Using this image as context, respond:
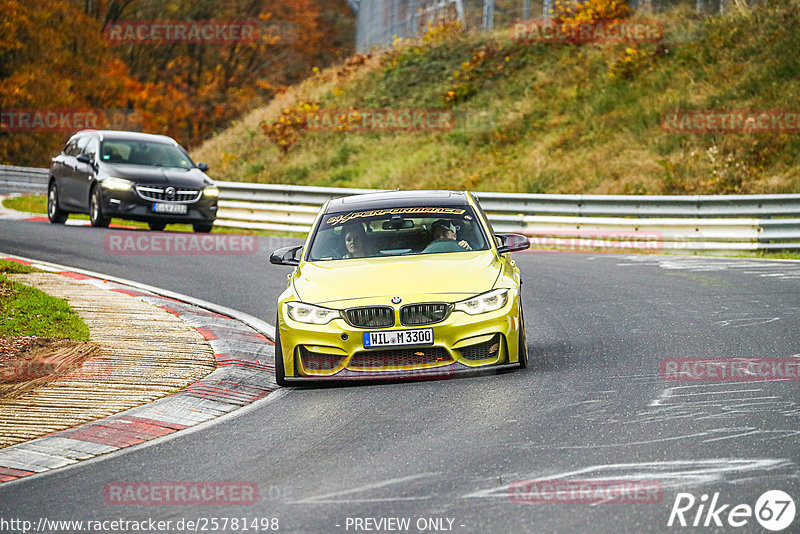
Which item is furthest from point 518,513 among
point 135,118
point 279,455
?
point 135,118

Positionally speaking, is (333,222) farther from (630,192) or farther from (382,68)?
(382,68)

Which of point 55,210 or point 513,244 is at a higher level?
point 513,244

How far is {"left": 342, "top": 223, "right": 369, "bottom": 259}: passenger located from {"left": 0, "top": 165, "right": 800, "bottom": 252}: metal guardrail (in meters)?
11.4

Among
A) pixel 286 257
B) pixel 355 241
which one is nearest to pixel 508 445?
pixel 355 241

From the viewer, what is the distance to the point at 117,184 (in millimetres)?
21688

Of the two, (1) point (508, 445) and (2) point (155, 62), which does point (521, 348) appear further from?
(2) point (155, 62)

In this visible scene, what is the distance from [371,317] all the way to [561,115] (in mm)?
25390

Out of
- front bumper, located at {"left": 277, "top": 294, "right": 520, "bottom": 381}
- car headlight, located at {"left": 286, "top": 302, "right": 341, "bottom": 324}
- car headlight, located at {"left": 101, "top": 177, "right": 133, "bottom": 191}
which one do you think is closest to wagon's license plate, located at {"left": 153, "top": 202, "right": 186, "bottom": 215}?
car headlight, located at {"left": 101, "top": 177, "right": 133, "bottom": 191}

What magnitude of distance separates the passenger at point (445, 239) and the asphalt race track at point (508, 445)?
3.89 ft

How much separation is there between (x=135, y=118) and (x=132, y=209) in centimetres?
3111

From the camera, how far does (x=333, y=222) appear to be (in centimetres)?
1074

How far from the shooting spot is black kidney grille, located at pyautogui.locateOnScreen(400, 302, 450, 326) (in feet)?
29.8

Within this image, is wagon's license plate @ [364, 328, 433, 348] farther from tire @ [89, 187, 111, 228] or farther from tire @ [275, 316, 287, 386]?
tire @ [89, 187, 111, 228]

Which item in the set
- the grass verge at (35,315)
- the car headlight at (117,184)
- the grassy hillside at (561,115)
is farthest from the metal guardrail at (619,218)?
the grass verge at (35,315)
